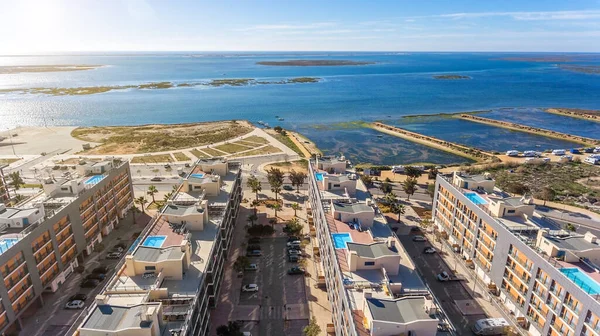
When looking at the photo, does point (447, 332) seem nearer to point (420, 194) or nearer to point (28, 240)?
point (28, 240)

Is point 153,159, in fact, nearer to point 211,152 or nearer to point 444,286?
point 211,152

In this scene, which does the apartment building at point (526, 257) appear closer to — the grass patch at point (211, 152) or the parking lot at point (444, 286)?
the parking lot at point (444, 286)

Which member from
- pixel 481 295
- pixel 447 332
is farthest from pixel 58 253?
pixel 481 295

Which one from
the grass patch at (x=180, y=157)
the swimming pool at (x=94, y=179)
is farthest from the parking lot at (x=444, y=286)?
the grass patch at (x=180, y=157)

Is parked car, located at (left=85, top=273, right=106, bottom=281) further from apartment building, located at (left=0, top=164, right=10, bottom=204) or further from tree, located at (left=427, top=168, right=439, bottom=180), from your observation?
tree, located at (left=427, top=168, right=439, bottom=180)

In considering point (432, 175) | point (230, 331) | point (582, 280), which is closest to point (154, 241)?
point (230, 331)
